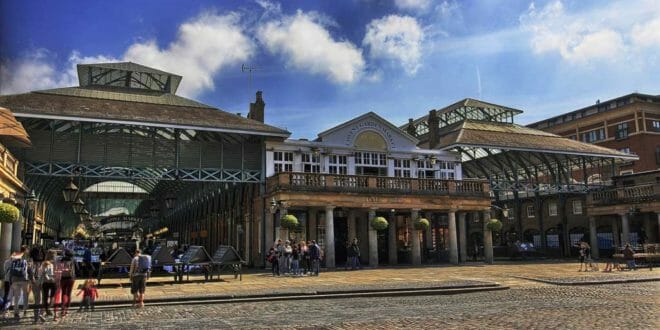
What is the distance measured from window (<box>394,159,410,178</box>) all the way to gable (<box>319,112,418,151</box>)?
0.84m

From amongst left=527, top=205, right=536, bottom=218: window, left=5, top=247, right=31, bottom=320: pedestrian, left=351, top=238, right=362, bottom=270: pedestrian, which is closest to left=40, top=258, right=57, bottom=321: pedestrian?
left=5, top=247, right=31, bottom=320: pedestrian

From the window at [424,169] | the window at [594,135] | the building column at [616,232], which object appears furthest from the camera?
the window at [594,135]

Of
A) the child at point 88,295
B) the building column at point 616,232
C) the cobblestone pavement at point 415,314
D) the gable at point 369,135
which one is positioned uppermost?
the gable at point 369,135

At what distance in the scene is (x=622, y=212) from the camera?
4044cm

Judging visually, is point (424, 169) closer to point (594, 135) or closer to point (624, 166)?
point (624, 166)

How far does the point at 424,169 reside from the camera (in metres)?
37.2

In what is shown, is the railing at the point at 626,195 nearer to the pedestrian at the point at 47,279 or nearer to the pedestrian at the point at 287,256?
the pedestrian at the point at 287,256

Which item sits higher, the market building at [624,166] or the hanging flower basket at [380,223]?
the market building at [624,166]

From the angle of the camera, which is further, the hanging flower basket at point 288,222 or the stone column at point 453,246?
the stone column at point 453,246

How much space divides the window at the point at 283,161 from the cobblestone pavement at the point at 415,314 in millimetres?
16616

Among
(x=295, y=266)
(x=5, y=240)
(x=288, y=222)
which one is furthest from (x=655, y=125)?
(x=5, y=240)

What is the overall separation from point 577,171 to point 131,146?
180 ft

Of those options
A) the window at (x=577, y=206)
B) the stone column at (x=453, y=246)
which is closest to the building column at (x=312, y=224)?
the stone column at (x=453, y=246)

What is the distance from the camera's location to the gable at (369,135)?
113 feet
